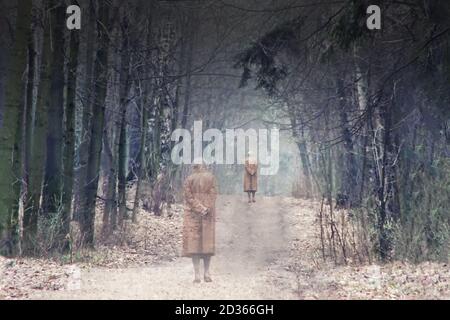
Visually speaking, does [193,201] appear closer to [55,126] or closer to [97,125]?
[55,126]

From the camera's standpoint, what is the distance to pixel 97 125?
13117mm

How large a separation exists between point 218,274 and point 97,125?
457 cm

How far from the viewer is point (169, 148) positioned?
19078 mm

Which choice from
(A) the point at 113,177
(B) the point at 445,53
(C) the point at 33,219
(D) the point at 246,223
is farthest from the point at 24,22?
(D) the point at 246,223

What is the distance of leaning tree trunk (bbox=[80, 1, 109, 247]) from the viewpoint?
12844 millimetres

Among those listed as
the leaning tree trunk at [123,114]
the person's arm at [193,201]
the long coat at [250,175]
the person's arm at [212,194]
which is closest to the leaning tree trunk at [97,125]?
the leaning tree trunk at [123,114]

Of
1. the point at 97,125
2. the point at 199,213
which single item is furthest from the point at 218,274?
the point at 97,125

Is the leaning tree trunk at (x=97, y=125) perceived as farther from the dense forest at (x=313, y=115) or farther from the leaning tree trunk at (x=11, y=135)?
the leaning tree trunk at (x=11, y=135)

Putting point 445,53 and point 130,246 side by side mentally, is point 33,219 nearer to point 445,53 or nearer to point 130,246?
point 130,246

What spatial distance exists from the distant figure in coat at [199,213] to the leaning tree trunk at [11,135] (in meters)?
3.48

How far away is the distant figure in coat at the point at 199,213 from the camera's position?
31.1 feet

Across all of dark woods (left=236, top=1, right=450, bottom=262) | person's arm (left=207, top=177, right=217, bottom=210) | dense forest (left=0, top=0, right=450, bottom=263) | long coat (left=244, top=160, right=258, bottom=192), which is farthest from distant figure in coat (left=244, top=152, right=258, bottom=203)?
person's arm (left=207, top=177, right=217, bottom=210)

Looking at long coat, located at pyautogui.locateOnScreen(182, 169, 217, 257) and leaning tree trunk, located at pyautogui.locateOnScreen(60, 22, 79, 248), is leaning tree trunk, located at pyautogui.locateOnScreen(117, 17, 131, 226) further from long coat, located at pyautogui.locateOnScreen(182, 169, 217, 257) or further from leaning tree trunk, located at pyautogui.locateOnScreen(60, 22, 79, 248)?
long coat, located at pyautogui.locateOnScreen(182, 169, 217, 257)
